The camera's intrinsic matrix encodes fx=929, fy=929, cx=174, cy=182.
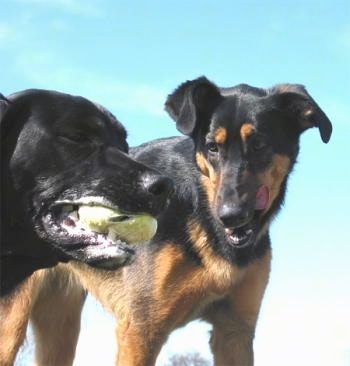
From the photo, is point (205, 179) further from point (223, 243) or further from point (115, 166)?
point (115, 166)

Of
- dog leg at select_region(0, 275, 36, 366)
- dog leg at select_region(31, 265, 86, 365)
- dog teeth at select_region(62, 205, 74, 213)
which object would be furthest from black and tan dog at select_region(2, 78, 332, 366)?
dog teeth at select_region(62, 205, 74, 213)

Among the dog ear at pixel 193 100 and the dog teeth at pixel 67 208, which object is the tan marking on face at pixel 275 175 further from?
the dog teeth at pixel 67 208

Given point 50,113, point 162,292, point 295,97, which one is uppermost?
point 295,97

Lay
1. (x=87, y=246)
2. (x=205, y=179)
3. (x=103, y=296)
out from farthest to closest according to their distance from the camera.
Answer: (x=103, y=296), (x=205, y=179), (x=87, y=246)

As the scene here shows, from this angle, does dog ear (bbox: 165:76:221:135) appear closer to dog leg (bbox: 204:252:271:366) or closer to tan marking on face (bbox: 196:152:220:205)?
tan marking on face (bbox: 196:152:220:205)

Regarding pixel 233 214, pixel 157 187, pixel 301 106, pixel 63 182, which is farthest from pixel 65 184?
pixel 301 106

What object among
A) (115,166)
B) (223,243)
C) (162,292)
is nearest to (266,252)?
(223,243)

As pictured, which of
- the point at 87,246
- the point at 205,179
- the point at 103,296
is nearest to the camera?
the point at 87,246

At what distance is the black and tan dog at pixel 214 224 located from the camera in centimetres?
745

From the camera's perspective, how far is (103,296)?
827cm

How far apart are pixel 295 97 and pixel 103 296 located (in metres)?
2.43

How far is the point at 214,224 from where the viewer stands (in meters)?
7.79

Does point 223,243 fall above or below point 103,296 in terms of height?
above

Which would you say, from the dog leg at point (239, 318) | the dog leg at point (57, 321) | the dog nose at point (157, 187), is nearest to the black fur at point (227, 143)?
the dog leg at point (239, 318)
